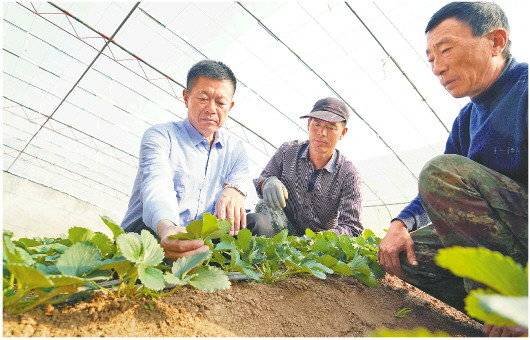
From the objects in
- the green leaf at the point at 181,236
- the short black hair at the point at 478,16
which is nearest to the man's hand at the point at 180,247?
the green leaf at the point at 181,236

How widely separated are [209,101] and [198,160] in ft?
1.09

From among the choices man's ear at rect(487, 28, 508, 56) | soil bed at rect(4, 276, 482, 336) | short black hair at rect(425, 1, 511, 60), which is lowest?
soil bed at rect(4, 276, 482, 336)

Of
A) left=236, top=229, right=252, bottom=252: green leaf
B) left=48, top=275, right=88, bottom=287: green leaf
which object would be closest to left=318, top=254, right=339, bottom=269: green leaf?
left=236, top=229, right=252, bottom=252: green leaf

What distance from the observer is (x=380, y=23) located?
552cm

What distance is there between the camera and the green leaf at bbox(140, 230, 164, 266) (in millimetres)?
1016

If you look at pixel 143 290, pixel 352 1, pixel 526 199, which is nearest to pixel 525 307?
pixel 143 290

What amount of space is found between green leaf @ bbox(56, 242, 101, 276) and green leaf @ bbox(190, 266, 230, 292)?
25cm

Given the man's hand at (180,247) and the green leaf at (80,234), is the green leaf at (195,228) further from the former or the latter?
the green leaf at (80,234)

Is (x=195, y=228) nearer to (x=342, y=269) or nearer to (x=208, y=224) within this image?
(x=208, y=224)

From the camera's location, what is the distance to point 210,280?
1.05m

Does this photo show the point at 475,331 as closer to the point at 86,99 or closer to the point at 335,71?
the point at 335,71

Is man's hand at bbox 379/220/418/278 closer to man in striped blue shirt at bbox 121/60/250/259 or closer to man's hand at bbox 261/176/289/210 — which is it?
man in striped blue shirt at bbox 121/60/250/259

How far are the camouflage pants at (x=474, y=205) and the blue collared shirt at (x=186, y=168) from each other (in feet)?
3.08

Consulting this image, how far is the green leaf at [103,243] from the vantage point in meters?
1.19
